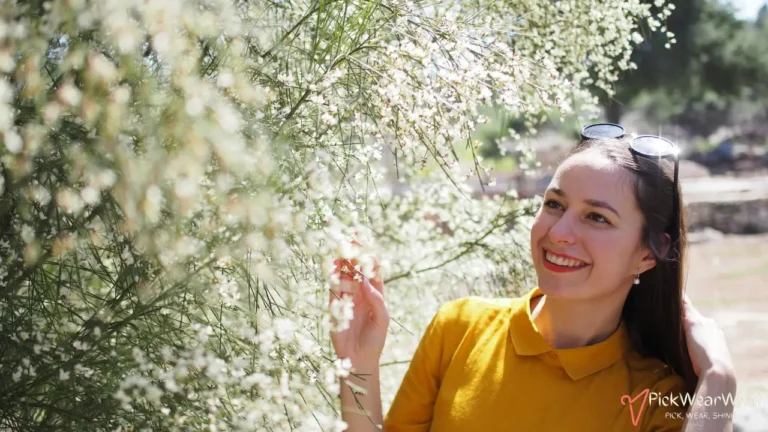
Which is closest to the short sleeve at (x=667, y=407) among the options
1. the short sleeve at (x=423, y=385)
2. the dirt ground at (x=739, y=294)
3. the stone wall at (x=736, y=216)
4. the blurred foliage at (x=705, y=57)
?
the short sleeve at (x=423, y=385)

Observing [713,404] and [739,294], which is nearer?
[713,404]

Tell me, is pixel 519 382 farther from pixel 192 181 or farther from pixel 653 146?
pixel 192 181

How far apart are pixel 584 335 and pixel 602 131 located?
37 centimetres

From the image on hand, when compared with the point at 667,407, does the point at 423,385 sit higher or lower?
higher

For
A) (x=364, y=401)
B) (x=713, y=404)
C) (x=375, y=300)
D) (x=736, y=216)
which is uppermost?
(x=736, y=216)

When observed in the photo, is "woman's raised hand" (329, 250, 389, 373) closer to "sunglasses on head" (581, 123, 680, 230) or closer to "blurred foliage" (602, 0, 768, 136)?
"sunglasses on head" (581, 123, 680, 230)

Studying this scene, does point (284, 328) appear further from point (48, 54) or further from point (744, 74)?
point (744, 74)

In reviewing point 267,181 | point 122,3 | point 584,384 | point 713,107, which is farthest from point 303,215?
point 713,107

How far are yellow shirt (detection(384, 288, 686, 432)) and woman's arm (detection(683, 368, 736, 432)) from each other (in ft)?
0.25

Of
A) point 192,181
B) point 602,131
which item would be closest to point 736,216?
point 602,131

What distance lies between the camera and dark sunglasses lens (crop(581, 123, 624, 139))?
1.50 metres

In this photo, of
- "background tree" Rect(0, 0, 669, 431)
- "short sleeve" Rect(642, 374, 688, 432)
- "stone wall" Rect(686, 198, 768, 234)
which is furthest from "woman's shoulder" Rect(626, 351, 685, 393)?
"stone wall" Rect(686, 198, 768, 234)

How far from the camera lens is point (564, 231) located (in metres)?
1.36

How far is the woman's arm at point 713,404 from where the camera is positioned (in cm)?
123
